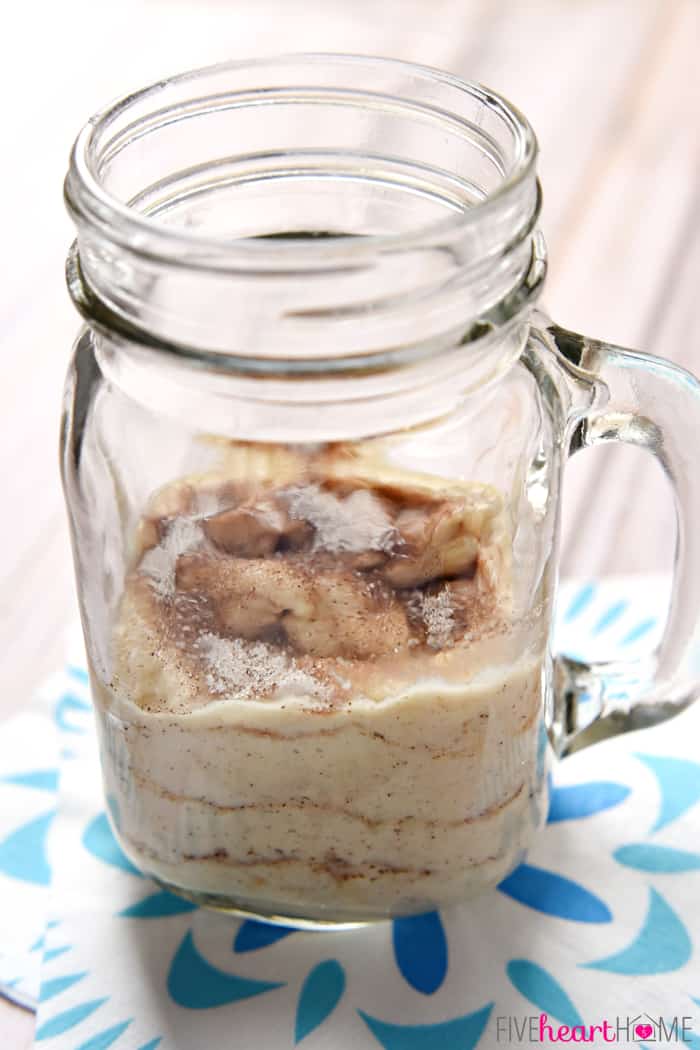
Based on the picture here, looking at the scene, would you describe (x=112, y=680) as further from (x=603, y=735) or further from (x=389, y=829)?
(x=603, y=735)

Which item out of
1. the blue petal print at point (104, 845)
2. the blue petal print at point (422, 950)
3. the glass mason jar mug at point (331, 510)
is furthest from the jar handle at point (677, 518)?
the blue petal print at point (104, 845)

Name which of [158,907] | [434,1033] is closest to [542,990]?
[434,1033]

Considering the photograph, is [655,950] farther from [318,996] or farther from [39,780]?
[39,780]

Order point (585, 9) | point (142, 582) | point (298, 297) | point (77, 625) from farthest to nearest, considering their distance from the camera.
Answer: point (585, 9), point (77, 625), point (142, 582), point (298, 297)

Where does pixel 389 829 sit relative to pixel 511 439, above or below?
below

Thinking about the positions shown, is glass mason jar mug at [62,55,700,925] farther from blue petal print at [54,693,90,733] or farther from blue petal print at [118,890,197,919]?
blue petal print at [54,693,90,733]

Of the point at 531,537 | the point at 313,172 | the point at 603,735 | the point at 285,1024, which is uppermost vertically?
the point at 313,172

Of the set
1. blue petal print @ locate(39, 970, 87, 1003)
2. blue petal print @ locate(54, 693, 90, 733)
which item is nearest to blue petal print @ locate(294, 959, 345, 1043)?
blue petal print @ locate(39, 970, 87, 1003)

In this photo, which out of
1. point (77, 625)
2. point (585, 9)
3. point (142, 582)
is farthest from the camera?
point (585, 9)

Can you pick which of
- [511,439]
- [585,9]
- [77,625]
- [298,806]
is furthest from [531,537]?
[585,9]
